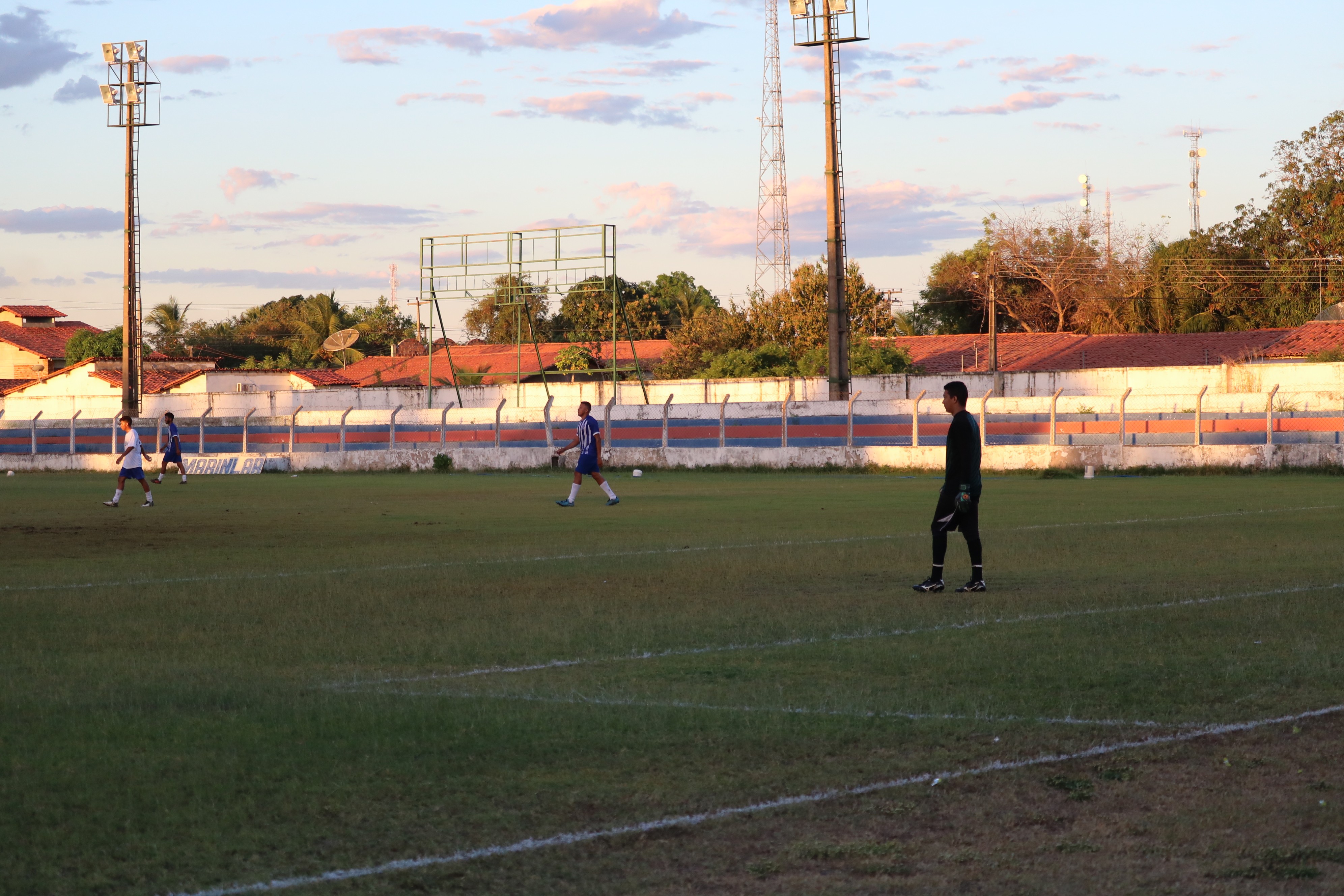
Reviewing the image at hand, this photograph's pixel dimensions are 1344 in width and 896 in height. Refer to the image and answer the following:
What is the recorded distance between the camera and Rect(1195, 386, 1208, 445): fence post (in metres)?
34.8

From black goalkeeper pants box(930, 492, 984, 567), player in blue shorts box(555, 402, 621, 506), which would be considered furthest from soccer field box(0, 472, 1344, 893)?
player in blue shorts box(555, 402, 621, 506)

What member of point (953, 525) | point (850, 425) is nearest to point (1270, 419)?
point (850, 425)

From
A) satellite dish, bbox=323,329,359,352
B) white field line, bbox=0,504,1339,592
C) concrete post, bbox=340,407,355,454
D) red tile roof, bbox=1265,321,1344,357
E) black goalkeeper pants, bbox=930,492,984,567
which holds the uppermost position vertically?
satellite dish, bbox=323,329,359,352

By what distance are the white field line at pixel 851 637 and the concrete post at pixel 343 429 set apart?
36.1 m

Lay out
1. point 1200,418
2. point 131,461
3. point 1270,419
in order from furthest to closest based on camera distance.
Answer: point 1200,418, point 1270,419, point 131,461

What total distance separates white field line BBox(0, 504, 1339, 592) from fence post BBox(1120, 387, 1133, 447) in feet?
48.5

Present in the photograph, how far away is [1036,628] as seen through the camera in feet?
32.9

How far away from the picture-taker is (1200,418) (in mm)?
35125

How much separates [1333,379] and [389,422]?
33312 mm

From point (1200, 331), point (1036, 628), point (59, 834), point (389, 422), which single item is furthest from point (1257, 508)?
point (1200, 331)

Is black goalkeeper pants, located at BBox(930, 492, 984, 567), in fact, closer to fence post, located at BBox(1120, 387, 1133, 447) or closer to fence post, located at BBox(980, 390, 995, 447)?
fence post, located at BBox(1120, 387, 1133, 447)

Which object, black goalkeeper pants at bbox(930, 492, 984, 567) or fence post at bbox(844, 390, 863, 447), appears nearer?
black goalkeeper pants at bbox(930, 492, 984, 567)

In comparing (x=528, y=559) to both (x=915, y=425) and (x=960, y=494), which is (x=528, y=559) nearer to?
(x=960, y=494)

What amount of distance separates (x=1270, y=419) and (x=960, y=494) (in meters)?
24.6
